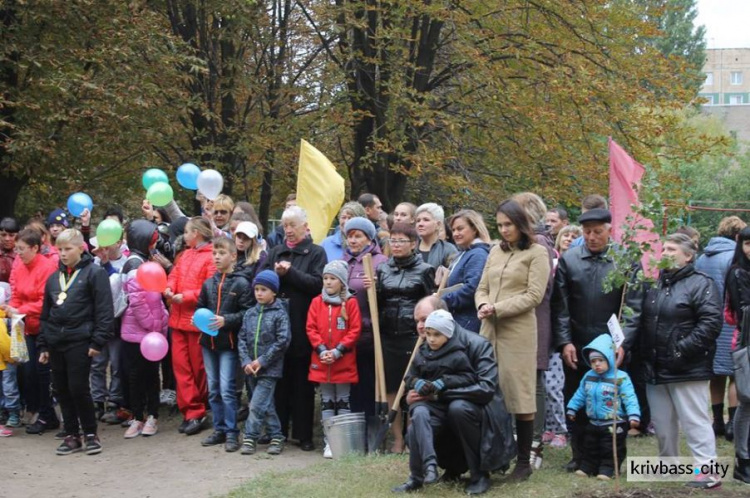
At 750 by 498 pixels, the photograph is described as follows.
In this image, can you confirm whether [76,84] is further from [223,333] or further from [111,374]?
[223,333]

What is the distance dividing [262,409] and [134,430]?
1.76 meters

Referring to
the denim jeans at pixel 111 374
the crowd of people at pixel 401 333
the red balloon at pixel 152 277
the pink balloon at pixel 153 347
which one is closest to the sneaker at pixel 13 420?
the crowd of people at pixel 401 333

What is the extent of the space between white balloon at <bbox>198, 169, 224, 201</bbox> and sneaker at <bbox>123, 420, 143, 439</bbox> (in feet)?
8.32

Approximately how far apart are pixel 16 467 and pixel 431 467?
161 inches

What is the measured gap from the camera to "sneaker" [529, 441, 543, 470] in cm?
746

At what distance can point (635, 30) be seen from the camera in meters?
16.2

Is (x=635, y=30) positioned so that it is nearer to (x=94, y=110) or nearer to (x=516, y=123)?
(x=516, y=123)

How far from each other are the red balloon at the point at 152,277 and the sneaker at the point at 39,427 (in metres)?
2.00

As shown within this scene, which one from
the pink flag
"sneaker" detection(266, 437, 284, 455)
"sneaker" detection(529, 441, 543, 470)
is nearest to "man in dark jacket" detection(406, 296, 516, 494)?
"sneaker" detection(529, 441, 543, 470)

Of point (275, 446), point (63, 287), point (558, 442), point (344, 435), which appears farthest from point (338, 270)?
point (63, 287)

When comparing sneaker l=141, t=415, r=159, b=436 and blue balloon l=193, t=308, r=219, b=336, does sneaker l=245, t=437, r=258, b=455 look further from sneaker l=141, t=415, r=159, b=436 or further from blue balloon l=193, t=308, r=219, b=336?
sneaker l=141, t=415, r=159, b=436

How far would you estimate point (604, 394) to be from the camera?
6914 mm

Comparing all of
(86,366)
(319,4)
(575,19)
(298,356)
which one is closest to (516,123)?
(575,19)

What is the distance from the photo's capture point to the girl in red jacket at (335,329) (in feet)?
27.4
